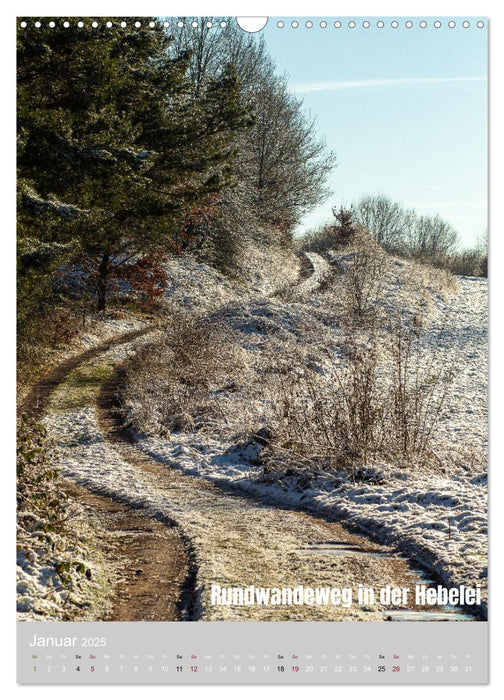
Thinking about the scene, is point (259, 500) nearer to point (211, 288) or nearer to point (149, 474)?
point (149, 474)

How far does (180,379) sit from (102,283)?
372 inches

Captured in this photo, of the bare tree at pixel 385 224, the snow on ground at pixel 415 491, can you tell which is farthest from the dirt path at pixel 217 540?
the bare tree at pixel 385 224

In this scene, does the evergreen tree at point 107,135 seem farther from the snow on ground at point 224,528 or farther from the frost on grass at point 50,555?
the snow on ground at point 224,528

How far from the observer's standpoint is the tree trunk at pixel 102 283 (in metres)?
22.5

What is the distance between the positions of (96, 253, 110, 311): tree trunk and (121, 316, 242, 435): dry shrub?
4.09 metres

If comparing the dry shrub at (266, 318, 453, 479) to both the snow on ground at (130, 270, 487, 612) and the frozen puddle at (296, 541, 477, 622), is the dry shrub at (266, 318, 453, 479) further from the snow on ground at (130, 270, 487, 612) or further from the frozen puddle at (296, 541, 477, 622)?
the frozen puddle at (296, 541, 477, 622)

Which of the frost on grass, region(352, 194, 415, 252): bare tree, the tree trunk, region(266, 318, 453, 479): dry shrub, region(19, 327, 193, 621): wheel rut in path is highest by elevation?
region(352, 194, 415, 252): bare tree

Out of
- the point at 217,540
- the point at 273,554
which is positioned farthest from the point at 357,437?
the point at 273,554

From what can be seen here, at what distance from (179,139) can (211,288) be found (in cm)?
1081

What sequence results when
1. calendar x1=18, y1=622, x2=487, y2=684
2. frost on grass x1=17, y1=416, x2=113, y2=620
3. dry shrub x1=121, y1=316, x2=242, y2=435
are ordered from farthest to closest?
dry shrub x1=121, y1=316, x2=242, y2=435 → frost on grass x1=17, y1=416, x2=113, y2=620 → calendar x1=18, y1=622, x2=487, y2=684

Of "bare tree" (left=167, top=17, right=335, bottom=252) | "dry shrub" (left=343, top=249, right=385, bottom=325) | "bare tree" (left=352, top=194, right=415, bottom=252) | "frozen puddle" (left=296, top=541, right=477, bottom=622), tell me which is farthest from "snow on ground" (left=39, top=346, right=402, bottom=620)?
"bare tree" (left=352, top=194, right=415, bottom=252)

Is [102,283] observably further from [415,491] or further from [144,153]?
[415,491]

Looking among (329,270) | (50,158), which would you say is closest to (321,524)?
(50,158)

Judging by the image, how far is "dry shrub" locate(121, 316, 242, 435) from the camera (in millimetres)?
11633
